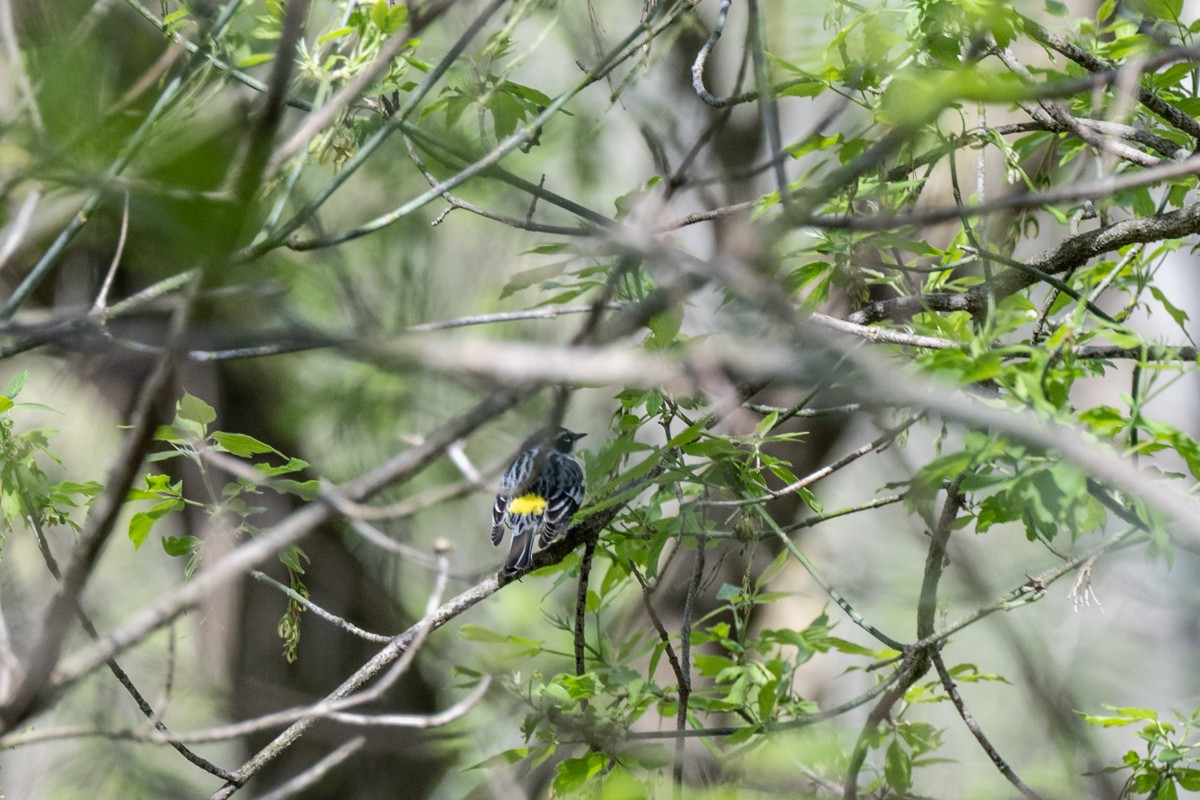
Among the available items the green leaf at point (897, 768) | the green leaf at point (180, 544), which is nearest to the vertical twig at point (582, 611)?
the green leaf at point (897, 768)

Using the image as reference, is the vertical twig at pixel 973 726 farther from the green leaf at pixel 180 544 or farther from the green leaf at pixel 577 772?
the green leaf at pixel 180 544

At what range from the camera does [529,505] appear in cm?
340

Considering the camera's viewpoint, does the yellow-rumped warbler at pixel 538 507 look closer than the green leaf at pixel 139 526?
No

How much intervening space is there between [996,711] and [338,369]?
5695 millimetres

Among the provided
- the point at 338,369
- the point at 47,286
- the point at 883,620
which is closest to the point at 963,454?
the point at 338,369

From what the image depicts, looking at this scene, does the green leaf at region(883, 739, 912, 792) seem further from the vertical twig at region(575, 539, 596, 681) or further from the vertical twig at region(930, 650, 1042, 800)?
the vertical twig at region(575, 539, 596, 681)

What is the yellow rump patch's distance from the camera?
10.9ft

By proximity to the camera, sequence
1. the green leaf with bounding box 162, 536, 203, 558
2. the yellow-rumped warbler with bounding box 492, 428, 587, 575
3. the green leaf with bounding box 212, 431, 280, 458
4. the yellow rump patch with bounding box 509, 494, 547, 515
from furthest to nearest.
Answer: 1. the yellow rump patch with bounding box 509, 494, 547, 515
2. the yellow-rumped warbler with bounding box 492, 428, 587, 575
3. the green leaf with bounding box 162, 536, 203, 558
4. the green leaf with bounding box 212, 431, 280, 458

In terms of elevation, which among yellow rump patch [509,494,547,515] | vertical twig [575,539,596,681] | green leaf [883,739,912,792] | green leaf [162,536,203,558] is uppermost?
yellow rump patch [509,494,547,515]

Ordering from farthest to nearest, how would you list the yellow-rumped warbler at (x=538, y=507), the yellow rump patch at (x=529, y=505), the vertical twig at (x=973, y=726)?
the yellow rump patch at (x=529, y=505) < the yellow-rumped warbler at (x=538, y=507) < the vertical twig at (x=973, y=726)

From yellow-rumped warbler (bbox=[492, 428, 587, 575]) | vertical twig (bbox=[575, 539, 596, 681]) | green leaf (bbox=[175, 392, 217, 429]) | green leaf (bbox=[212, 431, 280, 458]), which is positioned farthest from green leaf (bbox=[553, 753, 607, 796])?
green leaf (bbox=[175, 392, 217, 429])

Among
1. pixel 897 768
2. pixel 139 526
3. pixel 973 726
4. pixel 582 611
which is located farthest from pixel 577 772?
pixel 139 526

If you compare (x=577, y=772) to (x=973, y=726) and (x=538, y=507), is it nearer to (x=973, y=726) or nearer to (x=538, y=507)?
(x=973, y=726)

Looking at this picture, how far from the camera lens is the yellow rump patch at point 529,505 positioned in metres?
3.34
